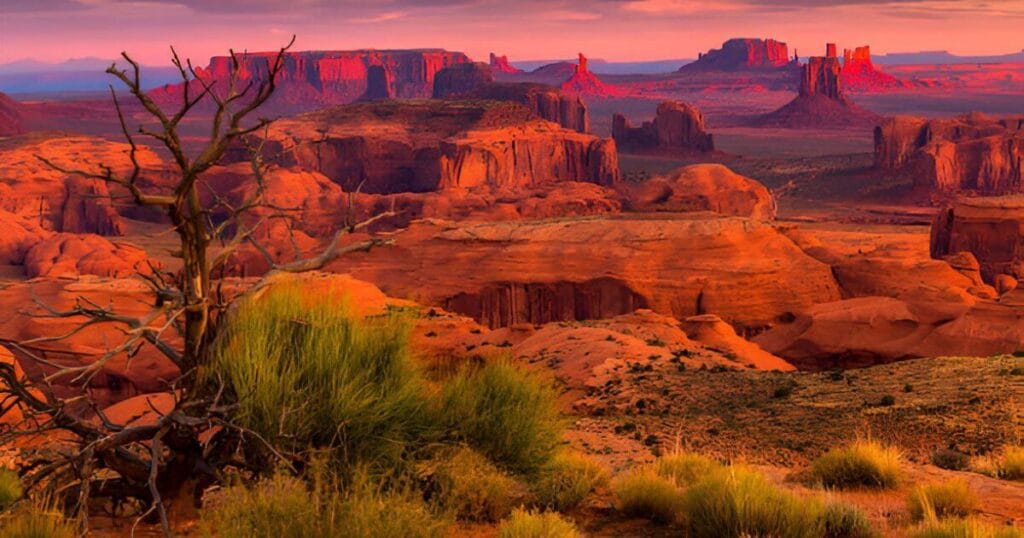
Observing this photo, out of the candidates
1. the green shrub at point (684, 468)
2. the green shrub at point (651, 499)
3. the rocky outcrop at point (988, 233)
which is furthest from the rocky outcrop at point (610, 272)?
the green shrub at point (651, 499)

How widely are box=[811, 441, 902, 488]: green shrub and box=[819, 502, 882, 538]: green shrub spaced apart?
251 centimetres

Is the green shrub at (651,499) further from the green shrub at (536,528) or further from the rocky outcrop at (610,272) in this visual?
the rocky outcrop at (610,272)

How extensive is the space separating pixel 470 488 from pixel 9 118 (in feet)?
603

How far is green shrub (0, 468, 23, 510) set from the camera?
31.9ft

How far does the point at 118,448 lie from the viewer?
33.7 feet

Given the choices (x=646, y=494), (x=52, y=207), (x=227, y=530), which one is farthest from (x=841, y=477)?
(x=52, y=207)

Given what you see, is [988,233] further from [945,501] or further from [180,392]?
[180,392]

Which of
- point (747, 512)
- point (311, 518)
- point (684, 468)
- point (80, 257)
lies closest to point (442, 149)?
Answer: point (80, 257)

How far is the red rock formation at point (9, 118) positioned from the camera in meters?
163

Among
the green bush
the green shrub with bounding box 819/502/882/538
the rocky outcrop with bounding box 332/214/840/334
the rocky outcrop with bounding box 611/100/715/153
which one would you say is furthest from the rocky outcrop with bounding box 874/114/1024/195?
the green bush

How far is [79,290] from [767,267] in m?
33.8

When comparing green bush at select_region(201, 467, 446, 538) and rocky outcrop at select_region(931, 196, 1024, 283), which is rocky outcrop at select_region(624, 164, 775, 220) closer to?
rocky outcrop at select_region(931, 196, 1024, 283)

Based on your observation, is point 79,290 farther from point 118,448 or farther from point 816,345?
point 118,448

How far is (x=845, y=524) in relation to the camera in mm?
9602
